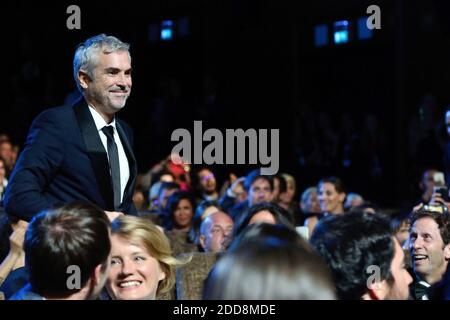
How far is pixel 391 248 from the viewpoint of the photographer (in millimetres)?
2254

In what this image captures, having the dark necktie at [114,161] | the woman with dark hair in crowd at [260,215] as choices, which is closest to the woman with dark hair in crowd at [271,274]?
the dark necktie at [114,161]

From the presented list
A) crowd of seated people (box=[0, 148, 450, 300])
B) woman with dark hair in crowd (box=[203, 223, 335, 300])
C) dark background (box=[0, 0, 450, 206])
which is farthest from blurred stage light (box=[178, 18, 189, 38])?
woman with dark hair in crowd (box=[203, 223, 335, 300])

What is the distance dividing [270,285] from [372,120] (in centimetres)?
875

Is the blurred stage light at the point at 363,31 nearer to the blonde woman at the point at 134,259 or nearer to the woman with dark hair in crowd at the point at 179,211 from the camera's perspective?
the woman with dark hair in crowd at the point at 179,211

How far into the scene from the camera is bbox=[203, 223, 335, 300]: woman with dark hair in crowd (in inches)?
64.9

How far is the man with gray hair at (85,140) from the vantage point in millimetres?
3094

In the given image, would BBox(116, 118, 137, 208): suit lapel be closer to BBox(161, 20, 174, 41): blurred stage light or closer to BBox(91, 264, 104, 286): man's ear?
BBox(91, 264, 104, 286): man's ear

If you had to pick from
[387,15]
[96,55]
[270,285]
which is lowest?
[270,285]

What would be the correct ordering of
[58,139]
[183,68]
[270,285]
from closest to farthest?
[270,285] < [58,139] < [183,68]

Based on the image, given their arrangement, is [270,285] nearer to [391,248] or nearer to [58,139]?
[391,248]

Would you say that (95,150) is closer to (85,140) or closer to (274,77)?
(85,140)
